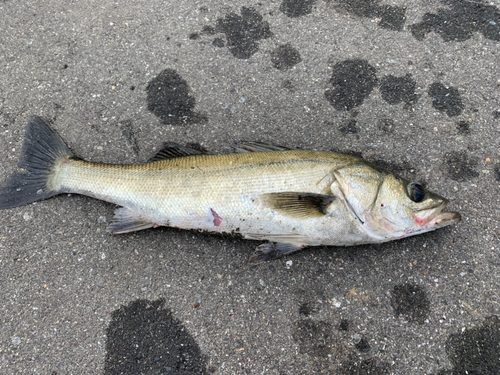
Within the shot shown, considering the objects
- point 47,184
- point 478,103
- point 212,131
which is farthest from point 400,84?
point 47,184

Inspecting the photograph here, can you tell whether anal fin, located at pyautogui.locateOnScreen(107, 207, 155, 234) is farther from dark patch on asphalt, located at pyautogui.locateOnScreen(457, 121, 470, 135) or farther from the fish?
dark patch on asphalt, located at pyautogui.locateOnScreen(457, 121, 470, 135)

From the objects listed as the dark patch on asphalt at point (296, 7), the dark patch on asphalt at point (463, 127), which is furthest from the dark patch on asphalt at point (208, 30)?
A: the dark patch on asphalt at point (463, 127)

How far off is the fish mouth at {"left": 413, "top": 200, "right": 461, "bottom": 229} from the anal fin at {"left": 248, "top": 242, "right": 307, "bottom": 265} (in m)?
1.10

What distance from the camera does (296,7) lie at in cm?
438

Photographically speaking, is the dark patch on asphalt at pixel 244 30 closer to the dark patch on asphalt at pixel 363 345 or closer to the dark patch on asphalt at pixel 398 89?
the dark patch on asphalt at pixel 398 89

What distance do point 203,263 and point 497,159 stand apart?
3.45 m

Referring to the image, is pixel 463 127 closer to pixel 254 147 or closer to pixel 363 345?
pixel 254 147

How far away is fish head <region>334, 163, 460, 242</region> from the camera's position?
9.77 feet

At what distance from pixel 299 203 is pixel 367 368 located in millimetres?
1637

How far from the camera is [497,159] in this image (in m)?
3.63

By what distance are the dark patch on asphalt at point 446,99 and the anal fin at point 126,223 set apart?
3573 mm

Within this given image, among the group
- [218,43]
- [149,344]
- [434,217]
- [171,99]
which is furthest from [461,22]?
[149,344]

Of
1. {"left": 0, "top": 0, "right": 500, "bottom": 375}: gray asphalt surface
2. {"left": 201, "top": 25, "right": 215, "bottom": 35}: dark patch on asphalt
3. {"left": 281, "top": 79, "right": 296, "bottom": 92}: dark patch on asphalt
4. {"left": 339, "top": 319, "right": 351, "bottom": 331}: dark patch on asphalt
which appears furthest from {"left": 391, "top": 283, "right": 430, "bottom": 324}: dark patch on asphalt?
{"left": 201, "top": 25, "right": 215, "bottom": 35}: dark patch on asphalt

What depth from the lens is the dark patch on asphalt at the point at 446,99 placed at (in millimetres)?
3861
